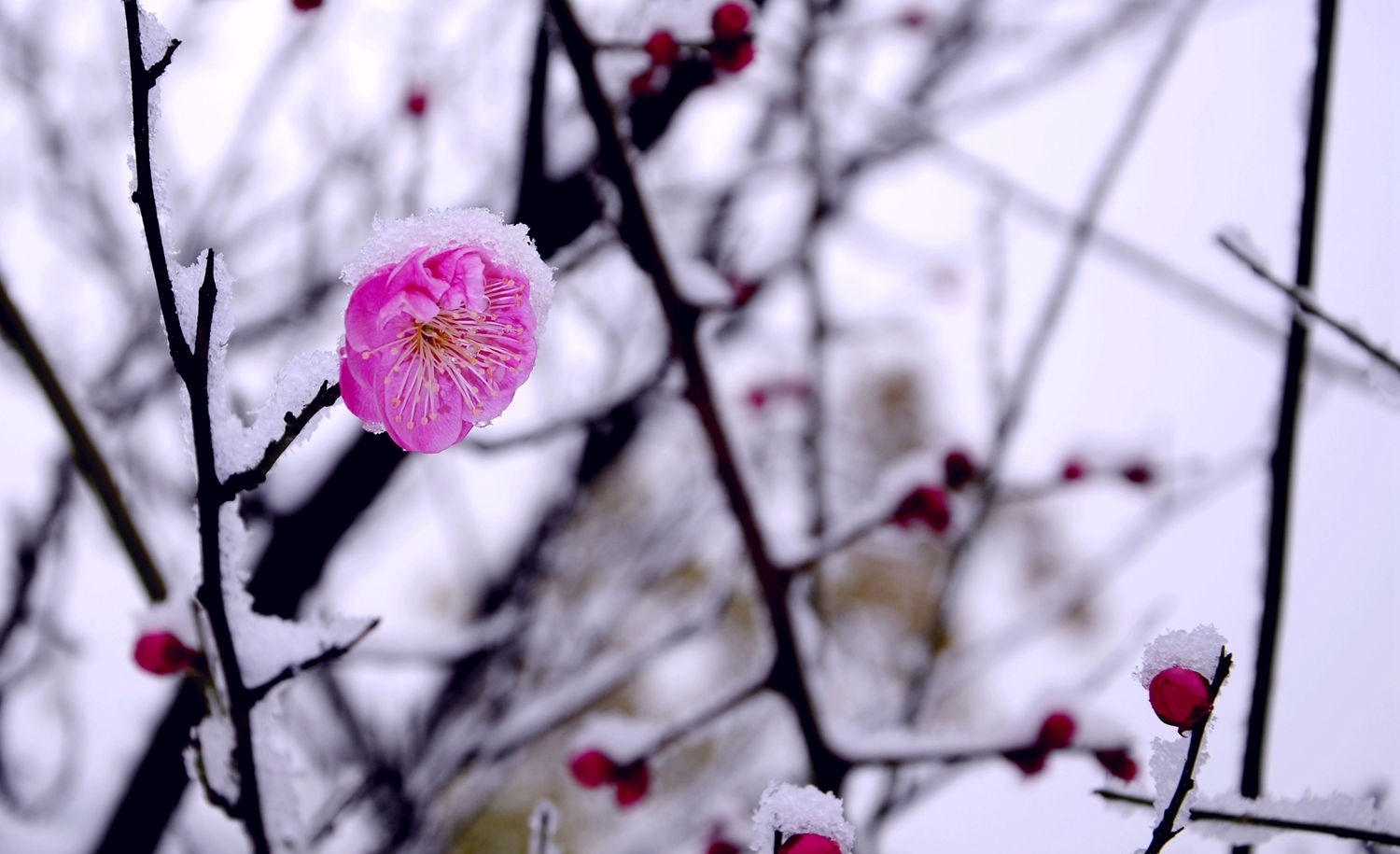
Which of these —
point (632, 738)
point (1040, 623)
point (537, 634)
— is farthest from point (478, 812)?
point (1040, 623)

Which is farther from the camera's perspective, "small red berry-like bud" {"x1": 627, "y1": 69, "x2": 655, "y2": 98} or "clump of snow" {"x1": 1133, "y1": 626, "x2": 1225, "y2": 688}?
"small red berry-like bud" {"x1": 627, "y1": 69, "x2": 655, "y2": 98}

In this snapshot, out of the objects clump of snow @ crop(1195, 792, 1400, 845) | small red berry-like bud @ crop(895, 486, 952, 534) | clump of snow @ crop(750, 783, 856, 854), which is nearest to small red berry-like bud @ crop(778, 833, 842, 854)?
clump of snow @ crop(750, 783, 856, 854)

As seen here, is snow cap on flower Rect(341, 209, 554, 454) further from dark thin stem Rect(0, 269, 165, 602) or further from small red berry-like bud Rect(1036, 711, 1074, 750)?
small red berry-like bud Rect(1036, 711, 1074, 750)

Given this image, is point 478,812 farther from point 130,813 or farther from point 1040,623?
point 1040,623

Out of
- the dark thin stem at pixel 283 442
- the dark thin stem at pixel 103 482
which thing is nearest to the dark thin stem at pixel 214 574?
the dark thin stem at pixel 283 442

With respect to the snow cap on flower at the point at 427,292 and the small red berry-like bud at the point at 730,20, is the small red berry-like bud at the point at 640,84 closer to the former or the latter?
the small red berry-like bud at the point at 730,20

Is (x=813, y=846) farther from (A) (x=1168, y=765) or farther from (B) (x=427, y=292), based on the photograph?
(B) (x=427, y=292)

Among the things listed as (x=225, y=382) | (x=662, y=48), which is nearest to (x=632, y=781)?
(x=225, y=382)
